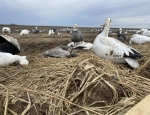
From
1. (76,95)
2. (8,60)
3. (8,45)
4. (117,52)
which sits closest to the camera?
(76,95)

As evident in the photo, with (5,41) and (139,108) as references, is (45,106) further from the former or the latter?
(5,41)

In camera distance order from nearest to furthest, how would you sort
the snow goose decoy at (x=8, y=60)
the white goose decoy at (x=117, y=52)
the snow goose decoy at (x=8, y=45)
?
the snow goose decoy at (x=8, y=60), the white goose decoy at (x=117, y=52), the snow goose decoy at (x=8, y=45)

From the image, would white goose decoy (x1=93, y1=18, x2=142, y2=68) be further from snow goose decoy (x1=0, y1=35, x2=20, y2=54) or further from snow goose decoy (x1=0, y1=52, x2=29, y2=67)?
snow goose decoy (x1=0, y1=35, x2=20, y2=54)

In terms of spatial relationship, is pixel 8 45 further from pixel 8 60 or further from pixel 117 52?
pixel 117 52

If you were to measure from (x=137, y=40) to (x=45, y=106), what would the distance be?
364 inches

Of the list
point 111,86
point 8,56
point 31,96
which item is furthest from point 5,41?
point 111,86

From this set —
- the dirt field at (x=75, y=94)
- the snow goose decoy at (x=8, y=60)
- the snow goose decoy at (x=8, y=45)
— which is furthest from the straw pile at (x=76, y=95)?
the snow goose decoy at (x=8, y=45)

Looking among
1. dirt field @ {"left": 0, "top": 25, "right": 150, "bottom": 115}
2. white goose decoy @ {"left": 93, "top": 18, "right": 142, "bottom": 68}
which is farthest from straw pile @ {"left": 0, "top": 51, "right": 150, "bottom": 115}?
white goose decoy @ {"left": 93, "top": 18, "right": 142, "bottom": 68}

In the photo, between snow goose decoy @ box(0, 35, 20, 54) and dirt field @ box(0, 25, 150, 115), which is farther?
snow goose decoy @ box(0, 35, 20, 54)

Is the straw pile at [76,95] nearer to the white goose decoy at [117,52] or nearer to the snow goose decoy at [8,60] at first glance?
the snow goose decoy at [8,60]

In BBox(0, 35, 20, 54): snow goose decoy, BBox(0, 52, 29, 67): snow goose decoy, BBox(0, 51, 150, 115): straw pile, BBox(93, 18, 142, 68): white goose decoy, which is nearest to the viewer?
BBox(0, 51, 150, 115): straw pile

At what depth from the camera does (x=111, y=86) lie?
8.43 ft

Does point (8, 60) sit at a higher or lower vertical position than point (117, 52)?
lower

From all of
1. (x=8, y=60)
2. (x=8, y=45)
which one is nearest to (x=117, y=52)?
(x=8, y=60)
